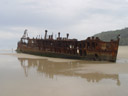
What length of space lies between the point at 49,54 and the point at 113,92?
Answer: 52.9 feet

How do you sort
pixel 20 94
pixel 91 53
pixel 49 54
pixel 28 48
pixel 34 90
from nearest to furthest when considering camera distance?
pixel 20 94 < pixel 34 90 < pixel 91 53 < pixel 49 54 < pixel 28 48

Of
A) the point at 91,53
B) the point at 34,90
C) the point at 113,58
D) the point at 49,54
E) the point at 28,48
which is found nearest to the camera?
the point at 34,90

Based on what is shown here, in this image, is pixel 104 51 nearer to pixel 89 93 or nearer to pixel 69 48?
pixel 69 48

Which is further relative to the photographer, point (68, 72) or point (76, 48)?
point (76, 48)

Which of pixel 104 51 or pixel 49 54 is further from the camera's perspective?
pixel 49 54

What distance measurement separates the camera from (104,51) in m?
16.1

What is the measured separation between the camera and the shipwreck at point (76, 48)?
15.8 meters

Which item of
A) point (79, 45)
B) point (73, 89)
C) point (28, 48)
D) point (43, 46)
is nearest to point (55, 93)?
point (73, 89)

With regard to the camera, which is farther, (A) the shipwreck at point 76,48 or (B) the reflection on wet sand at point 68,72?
(A) the shipwreck at point 76,48

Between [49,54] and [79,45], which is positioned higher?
[79,45]

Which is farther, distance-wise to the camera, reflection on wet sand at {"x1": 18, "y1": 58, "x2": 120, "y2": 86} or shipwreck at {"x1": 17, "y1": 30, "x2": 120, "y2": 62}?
shipwreck at {"x1": 17, "y1": 30, "x2": 120, "y2": 62}

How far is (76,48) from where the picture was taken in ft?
59.7

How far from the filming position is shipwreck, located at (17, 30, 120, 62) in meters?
15.8

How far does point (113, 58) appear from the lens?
1535 centimetres
